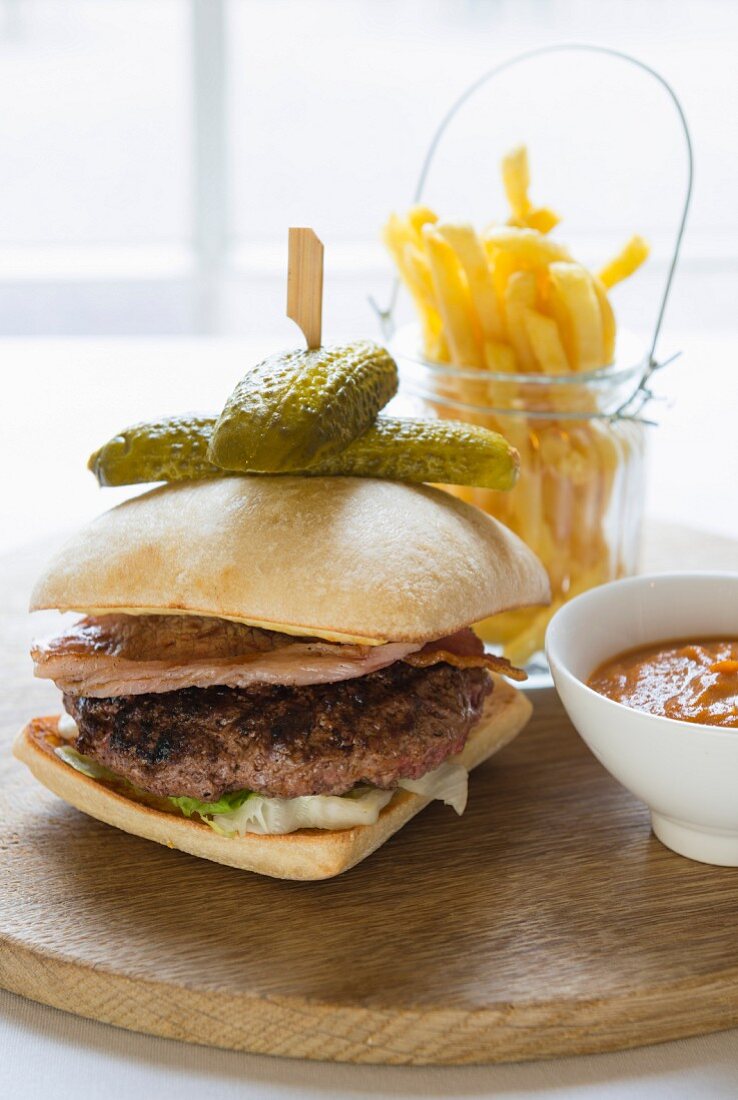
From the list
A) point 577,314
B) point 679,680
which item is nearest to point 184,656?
point 679,680

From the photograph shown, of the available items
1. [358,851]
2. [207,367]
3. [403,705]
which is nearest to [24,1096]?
[358,851]

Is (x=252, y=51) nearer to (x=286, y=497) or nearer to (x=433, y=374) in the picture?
(x=433, y=374)

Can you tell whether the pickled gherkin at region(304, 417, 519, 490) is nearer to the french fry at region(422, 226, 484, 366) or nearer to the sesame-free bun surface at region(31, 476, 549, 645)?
the sesame-free bun surface at region(31, 476, 549, 645)

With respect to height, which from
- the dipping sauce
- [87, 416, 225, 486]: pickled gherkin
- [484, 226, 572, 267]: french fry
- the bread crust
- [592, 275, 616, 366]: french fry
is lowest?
the bread crust

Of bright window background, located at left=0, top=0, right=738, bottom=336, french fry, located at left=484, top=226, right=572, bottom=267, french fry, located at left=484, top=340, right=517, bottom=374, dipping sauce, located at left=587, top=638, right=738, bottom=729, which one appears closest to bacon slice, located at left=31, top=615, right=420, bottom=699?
dipping sauce, located at left=587, top=638, right=738, bottom=729

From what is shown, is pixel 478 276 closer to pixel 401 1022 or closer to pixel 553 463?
pixel 553 463

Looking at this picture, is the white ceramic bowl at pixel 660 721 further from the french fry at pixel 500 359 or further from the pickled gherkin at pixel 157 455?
the pickled gherkin at pixel 157 455
